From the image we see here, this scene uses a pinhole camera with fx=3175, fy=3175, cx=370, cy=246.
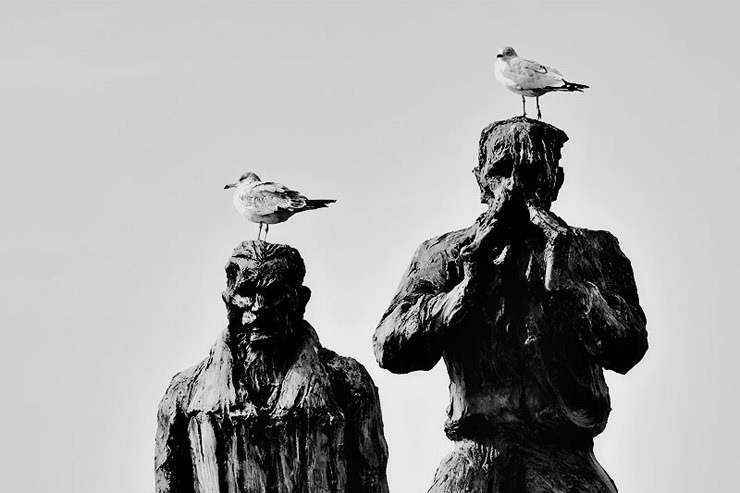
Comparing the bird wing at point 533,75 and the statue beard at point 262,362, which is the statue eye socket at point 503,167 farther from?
the statue beard at point 262,362

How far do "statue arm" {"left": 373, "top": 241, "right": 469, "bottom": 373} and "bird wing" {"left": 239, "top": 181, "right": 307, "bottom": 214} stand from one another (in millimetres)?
1023

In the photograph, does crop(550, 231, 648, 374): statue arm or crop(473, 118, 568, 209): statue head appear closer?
crop(550, 231, 648, 374): statue arm

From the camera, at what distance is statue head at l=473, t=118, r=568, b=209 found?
1997 cm

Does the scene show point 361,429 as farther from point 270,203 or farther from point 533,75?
point 533,75

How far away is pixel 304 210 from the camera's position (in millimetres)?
20578

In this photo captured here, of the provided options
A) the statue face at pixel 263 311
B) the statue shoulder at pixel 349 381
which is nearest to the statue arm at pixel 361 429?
the statue shoulder at pixel 349 381

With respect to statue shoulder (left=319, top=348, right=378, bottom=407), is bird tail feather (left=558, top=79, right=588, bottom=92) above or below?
above

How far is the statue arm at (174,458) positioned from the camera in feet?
65.6

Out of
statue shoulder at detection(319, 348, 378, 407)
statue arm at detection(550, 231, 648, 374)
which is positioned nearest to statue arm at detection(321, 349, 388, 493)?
statue shoulder at detection(319, 348, 378, 407)

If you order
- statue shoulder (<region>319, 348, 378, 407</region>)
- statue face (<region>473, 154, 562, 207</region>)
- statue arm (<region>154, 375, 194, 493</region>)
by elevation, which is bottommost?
statue arm (<region>154, 375, 194, 493</region>)

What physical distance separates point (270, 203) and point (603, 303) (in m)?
2.36

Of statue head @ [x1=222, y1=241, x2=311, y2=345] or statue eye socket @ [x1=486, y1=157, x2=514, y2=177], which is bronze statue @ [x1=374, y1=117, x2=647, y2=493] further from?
statue head @ [x1=222, y1=241, x2=311, y2=345]

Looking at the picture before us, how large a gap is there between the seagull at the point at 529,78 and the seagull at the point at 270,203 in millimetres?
1411

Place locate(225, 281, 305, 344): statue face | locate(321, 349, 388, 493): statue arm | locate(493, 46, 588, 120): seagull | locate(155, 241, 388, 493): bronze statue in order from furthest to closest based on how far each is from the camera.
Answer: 1. locate(493, 46, 588, 120): seagull
2. locate(321, 349, 388, 493): statue arm
3. locate(225, 281, 305, 344): statue face
4. locate(155, 241, 388, 493): bronze statue
